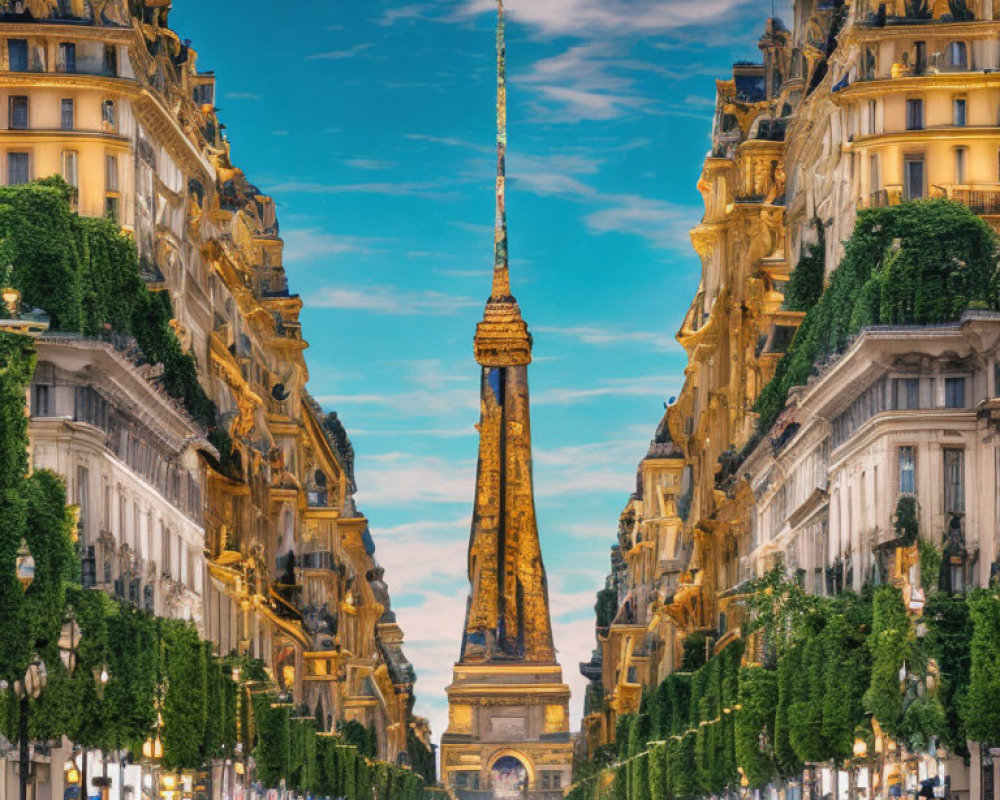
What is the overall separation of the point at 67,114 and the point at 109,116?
2128 mm

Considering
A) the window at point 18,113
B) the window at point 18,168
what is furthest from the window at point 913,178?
the window at point 18,113

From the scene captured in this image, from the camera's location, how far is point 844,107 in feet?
408

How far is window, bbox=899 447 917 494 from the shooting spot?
108 metres

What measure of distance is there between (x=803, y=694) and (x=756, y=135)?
178 ft

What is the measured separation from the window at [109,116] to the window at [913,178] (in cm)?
3336

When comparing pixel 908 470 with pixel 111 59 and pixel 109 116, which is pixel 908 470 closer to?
pixel 109 116

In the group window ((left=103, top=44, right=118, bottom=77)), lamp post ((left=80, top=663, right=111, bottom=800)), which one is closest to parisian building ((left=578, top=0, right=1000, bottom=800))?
lamp post ((left=80, top=663, right=111, bottom=800))

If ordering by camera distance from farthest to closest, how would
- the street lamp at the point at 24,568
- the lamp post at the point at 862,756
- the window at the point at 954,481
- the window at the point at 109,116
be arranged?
1. the window at the point at 109,116
2. the window at the point at 954,481
3. the lamp post at the point at 862,756
4. the street lamp at the point at 24,568

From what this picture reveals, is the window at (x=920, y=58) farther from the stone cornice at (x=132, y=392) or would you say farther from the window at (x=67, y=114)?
the window at (x=67, y=114)

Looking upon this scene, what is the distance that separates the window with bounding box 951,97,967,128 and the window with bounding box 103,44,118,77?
35.1m

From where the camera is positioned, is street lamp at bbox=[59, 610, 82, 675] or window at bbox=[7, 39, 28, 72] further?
window at bbox=[7, 39, 28, 72]

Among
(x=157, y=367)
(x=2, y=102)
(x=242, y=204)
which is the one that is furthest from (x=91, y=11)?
(x=242, y=204)

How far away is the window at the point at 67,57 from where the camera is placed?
127625 mm

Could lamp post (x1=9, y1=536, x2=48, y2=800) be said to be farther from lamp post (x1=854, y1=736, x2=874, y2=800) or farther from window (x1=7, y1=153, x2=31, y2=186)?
window (x1=7, y1=153, x2=31, y2=186)
